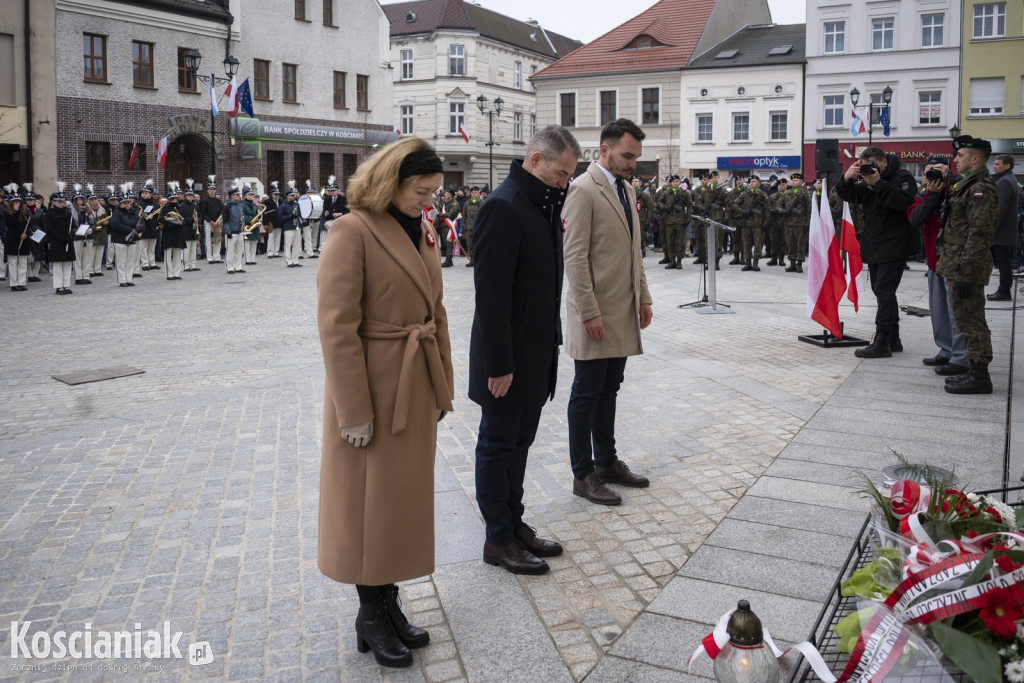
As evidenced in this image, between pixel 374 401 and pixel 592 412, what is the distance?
7.40 ft

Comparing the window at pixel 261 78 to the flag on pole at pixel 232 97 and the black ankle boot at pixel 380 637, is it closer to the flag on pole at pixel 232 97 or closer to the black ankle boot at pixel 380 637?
the flag on pole at pixel 232 97

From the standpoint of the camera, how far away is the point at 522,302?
4.34 metres

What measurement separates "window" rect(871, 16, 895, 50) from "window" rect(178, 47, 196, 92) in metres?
31.5

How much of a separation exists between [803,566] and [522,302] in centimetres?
184

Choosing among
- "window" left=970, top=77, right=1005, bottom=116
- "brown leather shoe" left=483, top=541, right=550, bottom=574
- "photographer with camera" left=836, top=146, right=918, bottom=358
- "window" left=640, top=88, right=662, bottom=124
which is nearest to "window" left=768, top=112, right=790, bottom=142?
"window" left=640, top=88, right=662, bottom=124

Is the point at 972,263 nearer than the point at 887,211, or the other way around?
the point at 972,263

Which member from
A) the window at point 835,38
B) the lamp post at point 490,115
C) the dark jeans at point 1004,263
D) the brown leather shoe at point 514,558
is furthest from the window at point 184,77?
the brown leather shoe at point 514,558

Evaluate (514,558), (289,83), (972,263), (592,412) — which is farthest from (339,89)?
(514,558)

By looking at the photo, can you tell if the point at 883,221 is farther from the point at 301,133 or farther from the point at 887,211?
the point at 301,133

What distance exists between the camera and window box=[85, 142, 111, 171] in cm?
3206

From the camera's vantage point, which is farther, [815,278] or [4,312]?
[4,312]

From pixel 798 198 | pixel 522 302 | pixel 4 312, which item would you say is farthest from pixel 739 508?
pixel 798 198

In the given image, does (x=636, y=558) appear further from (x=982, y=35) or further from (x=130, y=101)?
(x=982, y=35)

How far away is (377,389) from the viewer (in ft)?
11.3
